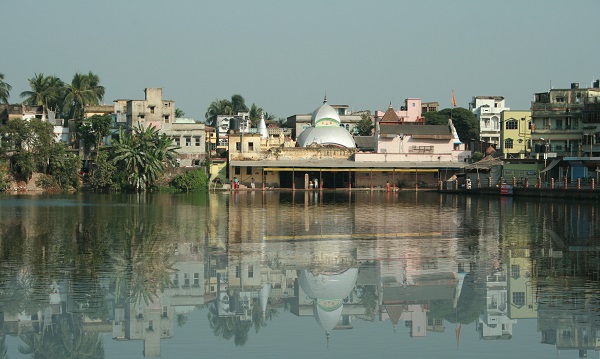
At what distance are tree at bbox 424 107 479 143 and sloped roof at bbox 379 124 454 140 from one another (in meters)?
19.5

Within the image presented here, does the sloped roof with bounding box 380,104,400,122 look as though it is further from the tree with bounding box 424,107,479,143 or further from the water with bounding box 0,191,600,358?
the water with bounding box 0,191,600,358

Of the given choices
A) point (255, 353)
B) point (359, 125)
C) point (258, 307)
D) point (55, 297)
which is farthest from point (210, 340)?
point (359, 125)

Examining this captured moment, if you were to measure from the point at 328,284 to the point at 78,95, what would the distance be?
70.9m

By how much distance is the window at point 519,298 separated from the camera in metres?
14.7

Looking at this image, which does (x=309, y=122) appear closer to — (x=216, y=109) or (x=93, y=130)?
(x=216, y=109)

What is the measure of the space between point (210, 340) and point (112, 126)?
209 feet

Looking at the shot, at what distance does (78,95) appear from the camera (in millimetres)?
83000

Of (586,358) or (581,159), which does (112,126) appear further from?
(586,358)

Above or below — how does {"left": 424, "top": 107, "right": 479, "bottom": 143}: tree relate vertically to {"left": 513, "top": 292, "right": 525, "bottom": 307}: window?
above

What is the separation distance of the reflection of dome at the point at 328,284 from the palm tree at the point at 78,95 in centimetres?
6874

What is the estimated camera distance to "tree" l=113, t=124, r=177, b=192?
205 feet

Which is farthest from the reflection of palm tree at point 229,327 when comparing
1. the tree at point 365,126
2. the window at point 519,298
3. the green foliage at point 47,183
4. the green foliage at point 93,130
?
the tree at point 365,126

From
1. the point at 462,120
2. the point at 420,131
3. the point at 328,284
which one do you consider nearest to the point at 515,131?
the point at 420,131

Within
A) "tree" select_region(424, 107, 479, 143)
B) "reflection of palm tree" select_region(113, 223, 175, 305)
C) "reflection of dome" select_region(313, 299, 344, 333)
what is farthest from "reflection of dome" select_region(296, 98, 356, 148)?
"reflection of dome" select_region(313, 299, 344, 333)
